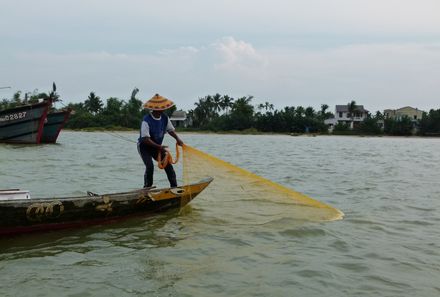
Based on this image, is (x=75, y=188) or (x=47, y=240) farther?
(x=75, y=188)

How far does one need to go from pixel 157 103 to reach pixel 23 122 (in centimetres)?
2185

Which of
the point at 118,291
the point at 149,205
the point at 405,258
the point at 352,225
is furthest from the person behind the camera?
the point at 352,225

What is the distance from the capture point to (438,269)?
20.5 feet

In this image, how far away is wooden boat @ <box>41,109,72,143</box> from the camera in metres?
30.6

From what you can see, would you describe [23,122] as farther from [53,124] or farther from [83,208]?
[83,208]

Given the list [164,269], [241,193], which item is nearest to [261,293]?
[164,269]

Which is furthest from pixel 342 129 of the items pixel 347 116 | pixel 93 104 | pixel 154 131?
pixel 154 131

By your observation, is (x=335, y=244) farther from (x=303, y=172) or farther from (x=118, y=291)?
(x=303, y=172)

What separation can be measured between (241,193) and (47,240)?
5.82 m

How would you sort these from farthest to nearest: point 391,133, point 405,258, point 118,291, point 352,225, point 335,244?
point 391,133
point 352,225
point 335,244
point 405,258
point 118,291

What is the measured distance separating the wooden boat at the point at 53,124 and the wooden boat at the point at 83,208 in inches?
947

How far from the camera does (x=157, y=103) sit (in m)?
8.22

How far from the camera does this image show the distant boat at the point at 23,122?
27.2 m

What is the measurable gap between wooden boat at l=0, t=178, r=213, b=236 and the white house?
3358 inches
